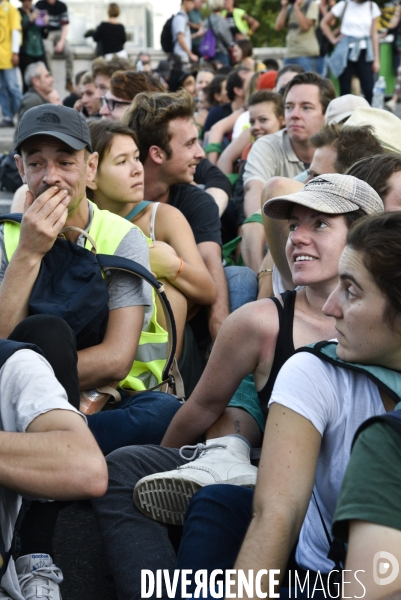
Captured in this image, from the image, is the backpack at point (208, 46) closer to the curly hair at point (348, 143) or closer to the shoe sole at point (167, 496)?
the curly hair at point (348, 143)

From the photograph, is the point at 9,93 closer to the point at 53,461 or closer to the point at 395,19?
the point at 395,19

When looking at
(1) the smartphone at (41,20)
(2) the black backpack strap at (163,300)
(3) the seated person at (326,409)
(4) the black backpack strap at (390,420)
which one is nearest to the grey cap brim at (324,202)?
(3) the seated person at (326,409)

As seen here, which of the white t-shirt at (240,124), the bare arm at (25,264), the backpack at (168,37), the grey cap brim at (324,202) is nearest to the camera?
the grey cap brim at (324,202)

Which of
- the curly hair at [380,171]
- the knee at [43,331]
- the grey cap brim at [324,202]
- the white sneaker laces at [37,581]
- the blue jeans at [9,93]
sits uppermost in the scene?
the grey cap brim at [324,202]

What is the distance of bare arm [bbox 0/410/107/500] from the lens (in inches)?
76.7

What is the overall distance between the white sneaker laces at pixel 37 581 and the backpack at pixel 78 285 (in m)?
0.96

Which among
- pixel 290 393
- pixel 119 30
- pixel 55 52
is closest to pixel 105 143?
pixel 290 393

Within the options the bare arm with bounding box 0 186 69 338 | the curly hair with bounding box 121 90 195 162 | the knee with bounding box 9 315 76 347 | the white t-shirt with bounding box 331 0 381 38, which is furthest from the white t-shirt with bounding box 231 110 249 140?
the knee with bounding box 9 315 76 347

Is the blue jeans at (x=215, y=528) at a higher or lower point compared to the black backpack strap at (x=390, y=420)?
lower

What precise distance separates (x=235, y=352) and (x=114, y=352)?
2.23 feet

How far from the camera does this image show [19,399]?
2033 mm

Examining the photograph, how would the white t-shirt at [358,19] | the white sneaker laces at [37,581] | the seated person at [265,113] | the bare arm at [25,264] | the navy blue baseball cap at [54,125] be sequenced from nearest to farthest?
the white sneaker laces at [37,581]
the bare arm at [25,264]
the navy blue baseball cap at [54,125]
the seated person at [265,113]
the white t-shirt at [358,19]

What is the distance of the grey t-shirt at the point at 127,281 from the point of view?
3350mm

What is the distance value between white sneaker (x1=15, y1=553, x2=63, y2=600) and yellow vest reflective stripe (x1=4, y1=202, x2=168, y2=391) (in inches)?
45.5
